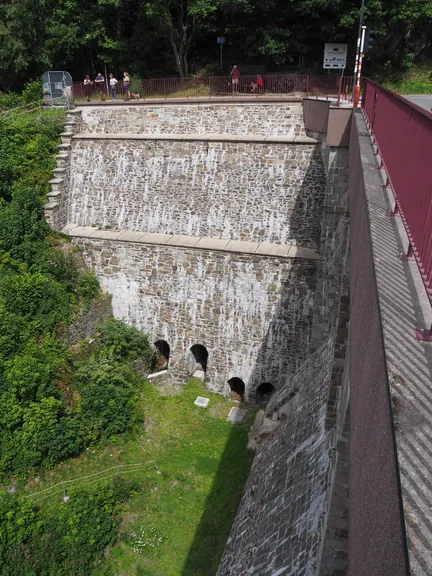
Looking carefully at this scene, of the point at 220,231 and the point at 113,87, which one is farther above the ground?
the point at 113,87

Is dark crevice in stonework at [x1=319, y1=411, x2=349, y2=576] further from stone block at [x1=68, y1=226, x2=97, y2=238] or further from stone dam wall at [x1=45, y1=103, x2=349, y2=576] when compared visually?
stone block at [x1=68, y1=226, x2=97, y2=238]

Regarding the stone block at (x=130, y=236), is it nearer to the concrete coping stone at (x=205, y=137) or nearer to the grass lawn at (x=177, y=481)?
the concrete coping stone at (x=205, y=137)

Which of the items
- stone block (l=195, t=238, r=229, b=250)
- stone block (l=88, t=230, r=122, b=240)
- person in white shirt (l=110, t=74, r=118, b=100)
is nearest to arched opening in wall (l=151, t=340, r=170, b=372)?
stone block (l=195, t=238, r=229, b=250)

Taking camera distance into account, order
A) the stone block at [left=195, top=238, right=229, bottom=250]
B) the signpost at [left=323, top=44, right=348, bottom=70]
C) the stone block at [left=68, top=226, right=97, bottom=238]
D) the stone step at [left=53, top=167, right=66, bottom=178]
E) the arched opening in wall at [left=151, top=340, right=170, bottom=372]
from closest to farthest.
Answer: the stone block at [left=195, top=238, right=229, bottom=250] < the arched opening in wall at [left=151, top=340, right=170, bottom=372] < the stone block at [left=68, top=226, right=97, bottom=238] < the stone step at [left=53, top=167, right=66, bottom=178] < the signpost at [left=323, top=44, right=348, bottom=70]

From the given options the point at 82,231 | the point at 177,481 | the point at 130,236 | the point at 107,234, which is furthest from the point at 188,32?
the point at 177,481

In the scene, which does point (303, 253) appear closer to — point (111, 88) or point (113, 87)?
point (113, 87)
